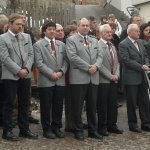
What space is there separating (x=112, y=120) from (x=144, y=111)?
0.77 m

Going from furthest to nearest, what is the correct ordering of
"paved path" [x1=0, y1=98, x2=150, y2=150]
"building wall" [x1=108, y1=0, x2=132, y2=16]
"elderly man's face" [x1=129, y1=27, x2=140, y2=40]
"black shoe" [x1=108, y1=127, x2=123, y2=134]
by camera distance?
"building wall" [x1=108, y1=0, x2=132, y2=16] < "elderly man's face" [x1=129, y1=27, x2=140, y2=40] < "black shoe" [x1=108, y1=127, x2=123, y2=134] < "paved path" [x1=0, y1=98, x2=150, y2=150]

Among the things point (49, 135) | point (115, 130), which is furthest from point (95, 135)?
point (49, 135)

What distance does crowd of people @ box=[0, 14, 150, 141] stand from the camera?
25.4ft

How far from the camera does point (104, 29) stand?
8500 millimetres

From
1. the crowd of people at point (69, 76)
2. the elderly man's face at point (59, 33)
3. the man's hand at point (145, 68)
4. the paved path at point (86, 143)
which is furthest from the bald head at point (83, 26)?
the paved path at point (86, 143)

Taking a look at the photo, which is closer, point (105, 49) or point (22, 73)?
point (22, 73)

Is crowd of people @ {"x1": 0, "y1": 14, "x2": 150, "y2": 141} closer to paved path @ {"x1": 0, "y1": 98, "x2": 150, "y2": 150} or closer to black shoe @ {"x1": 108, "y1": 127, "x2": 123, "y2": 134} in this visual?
black shoe @ {"x1": 108, "y1": 127, "x2": 123, "y2": 134}

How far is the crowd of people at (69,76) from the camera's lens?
7.75 m

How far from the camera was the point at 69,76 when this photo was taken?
26.9 feet

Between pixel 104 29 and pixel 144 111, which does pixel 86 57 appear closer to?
pixel 104 29

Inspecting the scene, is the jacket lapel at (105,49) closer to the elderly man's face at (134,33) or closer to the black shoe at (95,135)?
the elderly man's face at (134,33)

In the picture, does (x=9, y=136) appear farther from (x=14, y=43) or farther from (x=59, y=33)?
(x=59, y=33)

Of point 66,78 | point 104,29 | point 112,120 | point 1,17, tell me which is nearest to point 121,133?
point 112,120

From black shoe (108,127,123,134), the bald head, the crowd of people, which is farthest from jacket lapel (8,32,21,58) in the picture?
black shoe (108,127,123,134)
